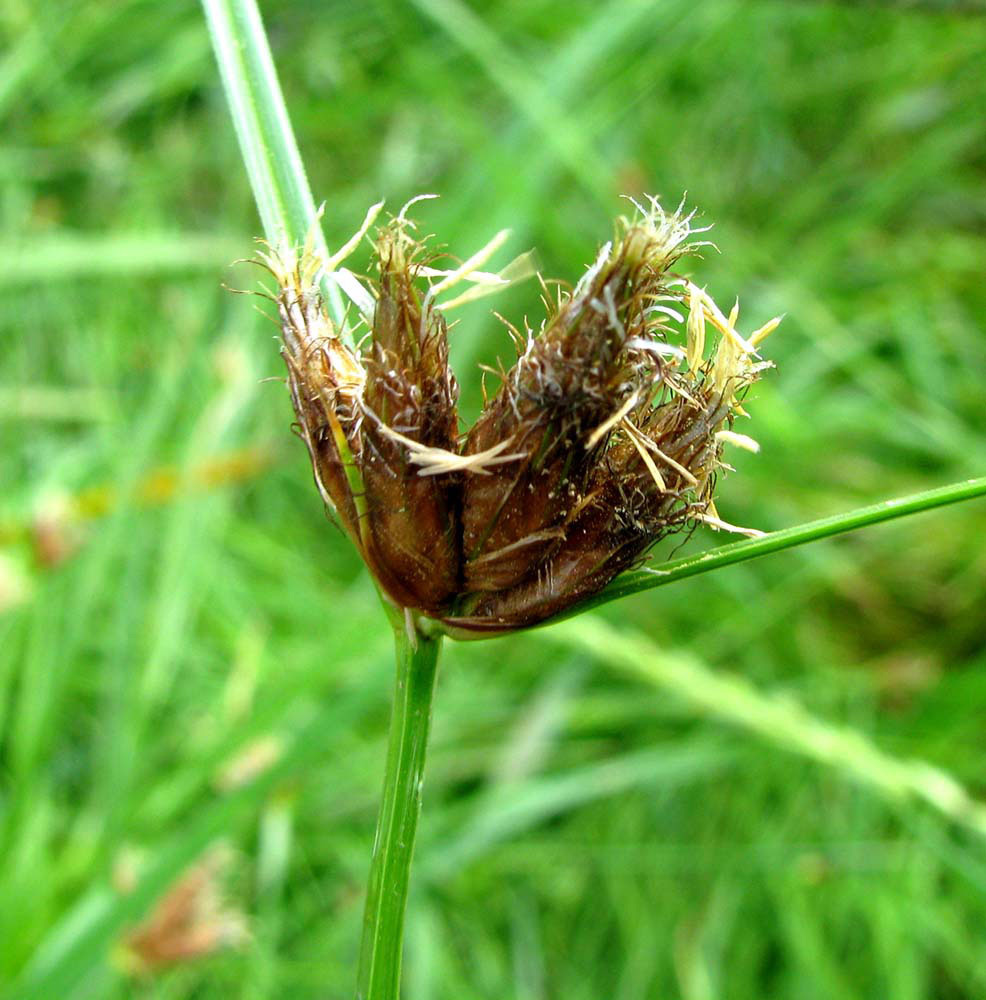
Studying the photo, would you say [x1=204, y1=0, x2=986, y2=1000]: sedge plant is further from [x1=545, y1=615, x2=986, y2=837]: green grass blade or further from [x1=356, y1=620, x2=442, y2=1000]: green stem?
[x1=545, y1=615, x2=986, y2=837]: green grass blade

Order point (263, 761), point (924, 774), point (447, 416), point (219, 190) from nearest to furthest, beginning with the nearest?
point (447, 416)
point (924, 774)
point (263, 761)
point (219, 190)

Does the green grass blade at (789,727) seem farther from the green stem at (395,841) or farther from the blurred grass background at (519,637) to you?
the green stem at (395,841)

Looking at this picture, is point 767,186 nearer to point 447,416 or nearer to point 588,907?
point 588,907

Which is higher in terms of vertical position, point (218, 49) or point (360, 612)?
point (360, 612)

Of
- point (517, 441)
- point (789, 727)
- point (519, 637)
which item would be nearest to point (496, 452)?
point (517, 441)

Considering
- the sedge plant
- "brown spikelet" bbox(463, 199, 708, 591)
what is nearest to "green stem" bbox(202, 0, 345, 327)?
the sedge plant

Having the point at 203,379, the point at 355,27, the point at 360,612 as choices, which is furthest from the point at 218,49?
the point at 355,27

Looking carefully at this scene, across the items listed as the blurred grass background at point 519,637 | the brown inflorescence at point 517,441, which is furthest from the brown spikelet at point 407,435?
the blurred grass background at point 519,637
